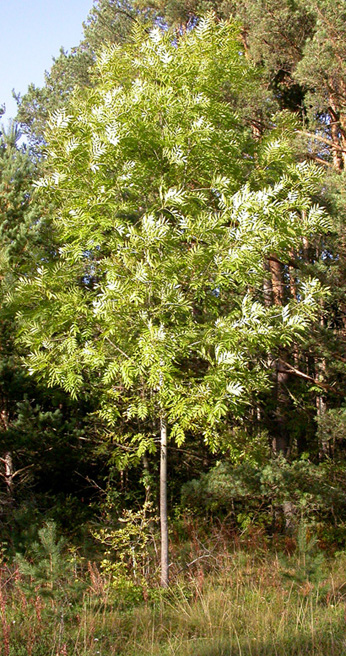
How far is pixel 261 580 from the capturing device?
596 centimetres

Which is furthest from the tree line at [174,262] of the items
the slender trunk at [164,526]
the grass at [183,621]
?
the grass at [183,621]

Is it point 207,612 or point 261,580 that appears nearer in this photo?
point 207,612

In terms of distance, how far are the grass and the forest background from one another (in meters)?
0.20

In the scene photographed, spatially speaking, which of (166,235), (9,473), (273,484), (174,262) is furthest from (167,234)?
(9,473)

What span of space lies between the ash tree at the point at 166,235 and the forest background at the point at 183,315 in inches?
1.3

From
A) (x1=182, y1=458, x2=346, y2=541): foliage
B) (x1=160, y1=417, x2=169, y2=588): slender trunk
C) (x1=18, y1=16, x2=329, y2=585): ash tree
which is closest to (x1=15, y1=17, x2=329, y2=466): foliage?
(x1=18, y1=16, x2=329, y2=585): ash tree

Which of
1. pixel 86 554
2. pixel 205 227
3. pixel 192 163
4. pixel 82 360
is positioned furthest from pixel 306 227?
pixel 86 554

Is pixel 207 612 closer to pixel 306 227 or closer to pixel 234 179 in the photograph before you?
pixel 306 227

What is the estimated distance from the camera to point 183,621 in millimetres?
4887

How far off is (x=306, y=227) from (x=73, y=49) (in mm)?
17953

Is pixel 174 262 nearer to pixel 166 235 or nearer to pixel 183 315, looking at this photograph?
pixel 166 235

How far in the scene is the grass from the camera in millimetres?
4047

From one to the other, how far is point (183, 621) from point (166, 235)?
3.61 metres

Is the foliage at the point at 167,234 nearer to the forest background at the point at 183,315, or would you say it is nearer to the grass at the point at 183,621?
the forest background at the point at 183,315
